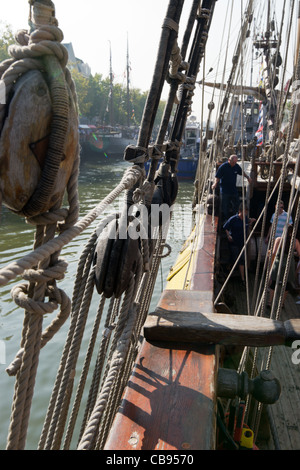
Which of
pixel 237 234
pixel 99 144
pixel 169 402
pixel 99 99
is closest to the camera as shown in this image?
pixel 169 402

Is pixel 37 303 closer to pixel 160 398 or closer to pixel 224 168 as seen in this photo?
pixel 160 398

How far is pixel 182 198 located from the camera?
1891cm

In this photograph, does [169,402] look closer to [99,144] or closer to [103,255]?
[103,255]

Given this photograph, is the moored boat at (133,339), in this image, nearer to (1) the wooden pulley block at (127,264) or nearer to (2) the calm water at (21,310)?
(1) the wooden pulley block at (127,264)

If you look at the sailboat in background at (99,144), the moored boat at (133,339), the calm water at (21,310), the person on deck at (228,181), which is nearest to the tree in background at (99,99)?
the sailboat in background at (99,144)

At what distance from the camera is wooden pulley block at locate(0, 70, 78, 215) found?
863 millimetres

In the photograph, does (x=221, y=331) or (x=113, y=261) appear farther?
(x=221, y=331)

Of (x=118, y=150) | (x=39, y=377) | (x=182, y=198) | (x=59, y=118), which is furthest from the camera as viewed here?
(x=118, y=150)

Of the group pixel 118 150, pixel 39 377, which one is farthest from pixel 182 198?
pixel 118 150

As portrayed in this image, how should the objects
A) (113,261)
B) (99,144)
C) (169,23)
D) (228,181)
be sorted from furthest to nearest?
(99,144), (228,181), (169,23), (113,261)

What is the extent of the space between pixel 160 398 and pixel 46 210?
0.81 meters

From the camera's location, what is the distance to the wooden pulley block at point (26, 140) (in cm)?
86

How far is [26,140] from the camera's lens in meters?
0.89
